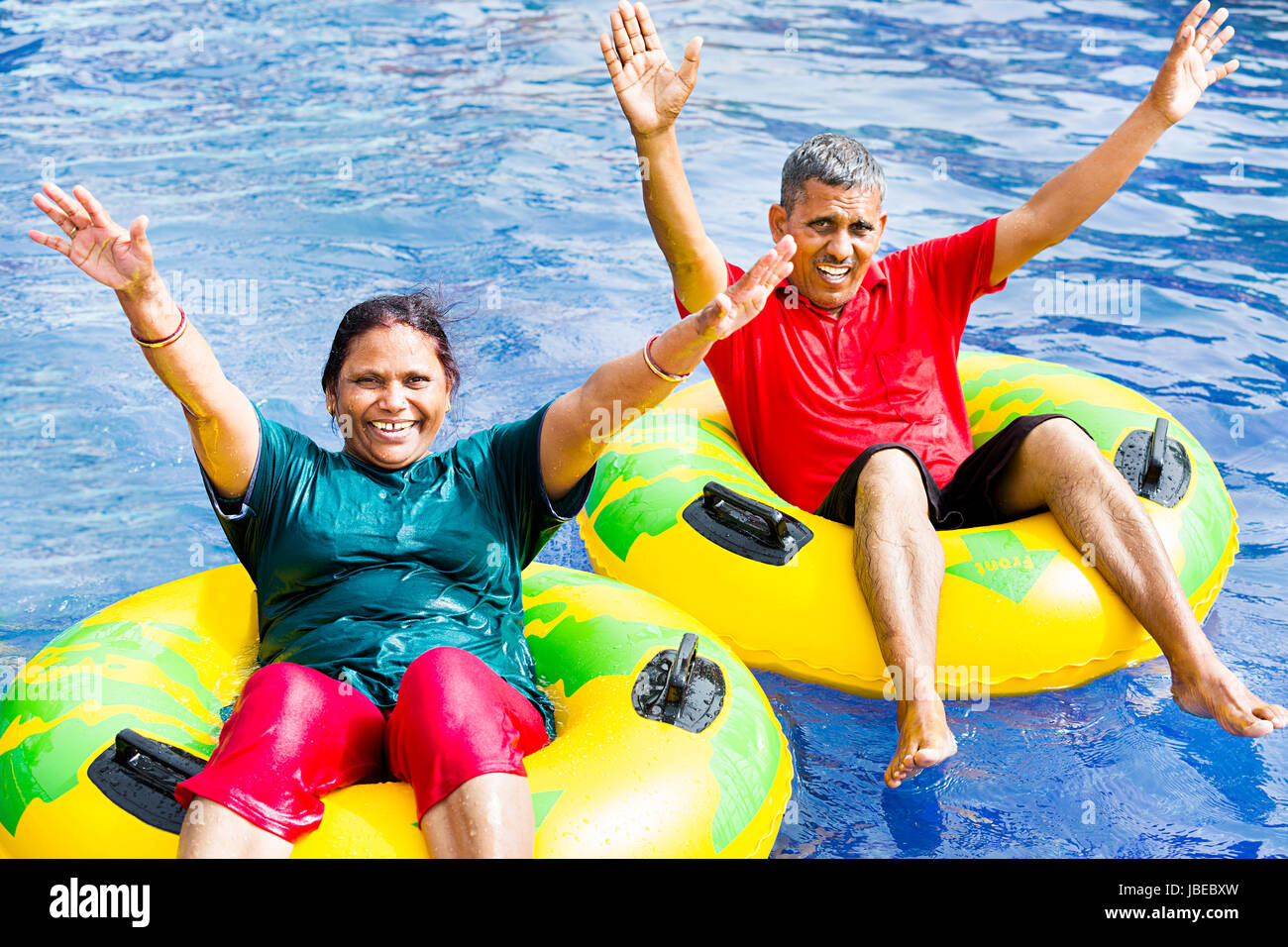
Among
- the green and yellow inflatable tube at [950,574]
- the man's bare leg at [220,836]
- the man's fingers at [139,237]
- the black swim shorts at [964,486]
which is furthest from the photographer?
the black swim shorts at [964,486]

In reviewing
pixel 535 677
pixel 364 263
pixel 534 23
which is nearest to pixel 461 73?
pixel 534 23

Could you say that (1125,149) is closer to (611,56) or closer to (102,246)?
(611,56)

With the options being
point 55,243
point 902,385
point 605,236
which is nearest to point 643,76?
point 902,385

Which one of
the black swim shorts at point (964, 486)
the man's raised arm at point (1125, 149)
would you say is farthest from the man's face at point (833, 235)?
the black swim shorts at point (964, 486)

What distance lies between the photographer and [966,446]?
3572 millimetres

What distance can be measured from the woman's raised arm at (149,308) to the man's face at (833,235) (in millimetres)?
1584

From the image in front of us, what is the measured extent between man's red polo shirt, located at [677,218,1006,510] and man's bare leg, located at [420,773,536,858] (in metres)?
1.60

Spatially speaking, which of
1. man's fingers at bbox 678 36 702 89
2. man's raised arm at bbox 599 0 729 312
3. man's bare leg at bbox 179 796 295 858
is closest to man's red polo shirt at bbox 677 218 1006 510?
man's raised arm at bbox 599 0 729 312

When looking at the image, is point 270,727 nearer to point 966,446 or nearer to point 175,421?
point 966,446

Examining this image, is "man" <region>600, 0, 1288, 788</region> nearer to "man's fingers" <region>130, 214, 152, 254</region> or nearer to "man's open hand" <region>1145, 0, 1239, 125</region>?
"man's open hand" <region>1145, 0, 1239, 125</region>

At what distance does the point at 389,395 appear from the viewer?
8.40 feet

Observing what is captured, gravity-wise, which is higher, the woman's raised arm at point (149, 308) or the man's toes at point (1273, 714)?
the woman's raised arm at point (149, 308)

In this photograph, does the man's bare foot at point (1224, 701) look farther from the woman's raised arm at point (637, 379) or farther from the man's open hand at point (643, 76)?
the man's open hand at point (643, 76)

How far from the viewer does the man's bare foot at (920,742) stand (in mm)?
2613
